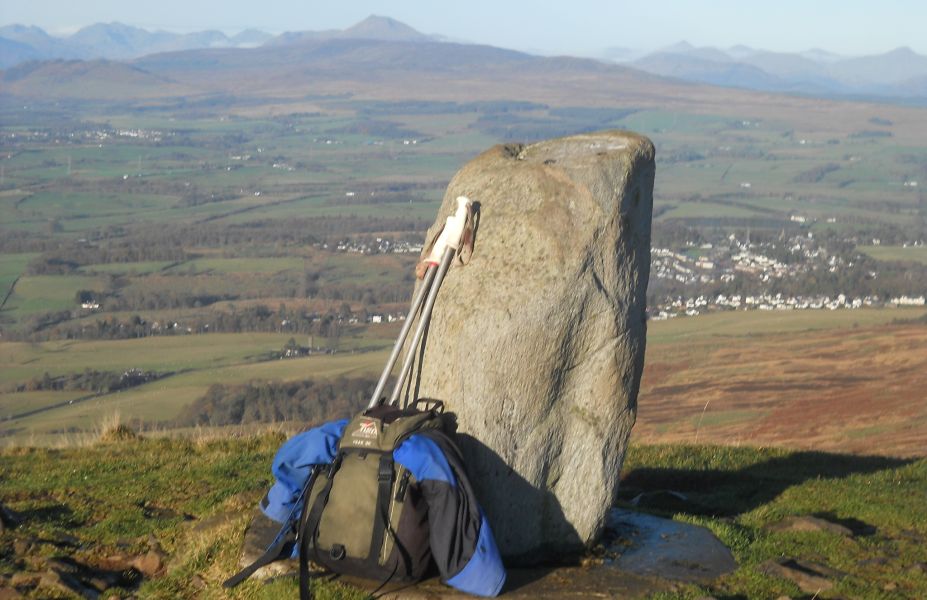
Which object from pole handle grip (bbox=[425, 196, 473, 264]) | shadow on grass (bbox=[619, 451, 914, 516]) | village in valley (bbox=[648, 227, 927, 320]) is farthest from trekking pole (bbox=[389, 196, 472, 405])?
village in valley (bbox=[648, 227, 927, 320])

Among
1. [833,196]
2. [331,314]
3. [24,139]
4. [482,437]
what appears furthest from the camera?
[24,139]

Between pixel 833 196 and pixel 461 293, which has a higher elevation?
pixel 461 293

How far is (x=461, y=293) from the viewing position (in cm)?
832

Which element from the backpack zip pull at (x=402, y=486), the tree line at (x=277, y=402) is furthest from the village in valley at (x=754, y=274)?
the backpack zip pull at (x=402, y=486)

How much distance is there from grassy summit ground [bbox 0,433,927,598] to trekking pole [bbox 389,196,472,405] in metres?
1.81

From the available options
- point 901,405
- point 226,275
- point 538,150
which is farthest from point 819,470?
point 226,275

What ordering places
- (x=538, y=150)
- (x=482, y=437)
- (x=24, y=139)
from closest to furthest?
1. (x=482, y=437)
2. (x=538, y=150)
3. (x=24, y=139)

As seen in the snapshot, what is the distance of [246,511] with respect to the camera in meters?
9.66

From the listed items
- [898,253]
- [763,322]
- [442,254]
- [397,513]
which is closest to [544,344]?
[442,254]

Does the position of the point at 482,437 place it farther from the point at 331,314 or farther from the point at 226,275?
the point at 226,275

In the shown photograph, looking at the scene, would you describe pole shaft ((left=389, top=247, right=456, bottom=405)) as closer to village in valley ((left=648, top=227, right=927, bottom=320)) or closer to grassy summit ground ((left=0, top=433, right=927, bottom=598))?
grassy summit ground ((left=0, top=433, right=927, bottom=598))

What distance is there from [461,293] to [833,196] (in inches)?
4027

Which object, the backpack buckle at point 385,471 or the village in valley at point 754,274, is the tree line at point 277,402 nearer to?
the backpack buckle at point 385,471

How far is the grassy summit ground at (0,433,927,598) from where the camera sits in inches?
328
